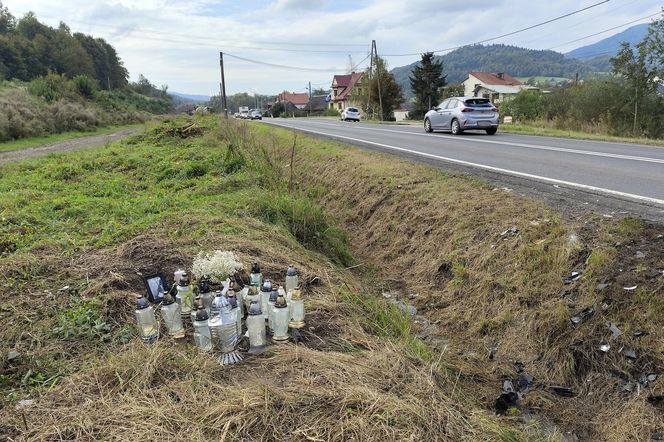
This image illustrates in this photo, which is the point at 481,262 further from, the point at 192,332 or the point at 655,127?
the point at 655,127

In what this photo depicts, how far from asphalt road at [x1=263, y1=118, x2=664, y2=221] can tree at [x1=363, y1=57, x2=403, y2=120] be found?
33.5 m

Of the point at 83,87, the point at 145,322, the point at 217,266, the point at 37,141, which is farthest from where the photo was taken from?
the point at 83,87

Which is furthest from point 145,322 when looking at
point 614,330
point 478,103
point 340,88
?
point 340,88

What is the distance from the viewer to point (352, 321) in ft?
10.8

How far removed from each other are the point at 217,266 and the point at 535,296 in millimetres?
2838

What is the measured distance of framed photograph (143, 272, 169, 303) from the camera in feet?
11.3

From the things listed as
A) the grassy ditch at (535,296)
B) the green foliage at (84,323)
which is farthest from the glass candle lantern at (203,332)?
the grassy ditch at (535,296)

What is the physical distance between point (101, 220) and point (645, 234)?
6061 millimetres

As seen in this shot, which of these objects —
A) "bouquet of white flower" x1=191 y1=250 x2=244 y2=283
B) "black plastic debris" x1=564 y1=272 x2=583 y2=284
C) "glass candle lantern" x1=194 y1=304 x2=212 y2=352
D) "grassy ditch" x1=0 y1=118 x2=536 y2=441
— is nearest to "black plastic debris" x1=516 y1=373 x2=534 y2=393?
"grassy ditch" x1=0 y1=118 x2=536 y2=441

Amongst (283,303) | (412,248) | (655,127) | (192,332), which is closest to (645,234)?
(412,248)

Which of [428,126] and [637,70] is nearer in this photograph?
[428,126]

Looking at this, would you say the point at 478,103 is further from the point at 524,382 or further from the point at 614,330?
the point at 524,382

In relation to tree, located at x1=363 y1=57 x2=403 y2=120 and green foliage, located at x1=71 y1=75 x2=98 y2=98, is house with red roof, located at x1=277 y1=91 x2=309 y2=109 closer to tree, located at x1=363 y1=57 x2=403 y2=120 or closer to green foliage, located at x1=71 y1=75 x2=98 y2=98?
tree, located at x1=363 y1=57 x2=403 y2=120

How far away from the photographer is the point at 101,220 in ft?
18.3
